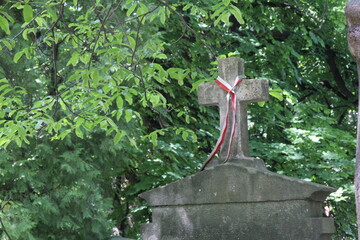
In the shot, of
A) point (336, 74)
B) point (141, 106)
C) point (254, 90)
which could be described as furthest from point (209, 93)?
point (336, 74)

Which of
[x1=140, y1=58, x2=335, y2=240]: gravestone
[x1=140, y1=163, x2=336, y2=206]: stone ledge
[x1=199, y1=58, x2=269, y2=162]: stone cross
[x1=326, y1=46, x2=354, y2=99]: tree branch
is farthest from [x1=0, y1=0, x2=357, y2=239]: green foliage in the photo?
[x1=140, y1=163, x2=336, y2=206]: stone ledge

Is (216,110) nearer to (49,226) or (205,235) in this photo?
(49,226)

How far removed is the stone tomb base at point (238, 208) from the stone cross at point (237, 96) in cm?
29

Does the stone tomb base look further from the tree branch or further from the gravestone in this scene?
the tree branch

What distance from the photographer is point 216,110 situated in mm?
11336

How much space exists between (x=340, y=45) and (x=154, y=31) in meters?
4.69

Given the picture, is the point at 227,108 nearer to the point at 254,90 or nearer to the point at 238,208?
the point at 254,90

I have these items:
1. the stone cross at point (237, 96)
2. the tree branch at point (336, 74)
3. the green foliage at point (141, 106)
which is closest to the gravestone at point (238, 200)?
the stone cross at point (237, 96)

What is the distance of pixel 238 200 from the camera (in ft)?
18.0

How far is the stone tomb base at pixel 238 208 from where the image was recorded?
17.1ft

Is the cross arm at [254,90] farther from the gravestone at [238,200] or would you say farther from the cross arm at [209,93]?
the cross arm at [209,93]

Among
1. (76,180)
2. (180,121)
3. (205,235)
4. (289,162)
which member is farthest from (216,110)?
(205,235)

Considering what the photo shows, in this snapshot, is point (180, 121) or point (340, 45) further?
point (340, 45)

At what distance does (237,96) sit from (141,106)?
492cm
